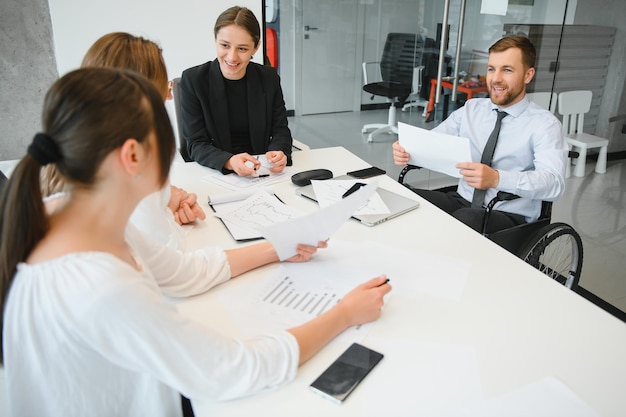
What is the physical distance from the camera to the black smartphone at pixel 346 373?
0.85 metres

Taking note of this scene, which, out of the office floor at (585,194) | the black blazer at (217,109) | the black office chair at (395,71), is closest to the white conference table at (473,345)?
the black blazer at (217,109)

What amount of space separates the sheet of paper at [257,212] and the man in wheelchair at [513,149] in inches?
26.8

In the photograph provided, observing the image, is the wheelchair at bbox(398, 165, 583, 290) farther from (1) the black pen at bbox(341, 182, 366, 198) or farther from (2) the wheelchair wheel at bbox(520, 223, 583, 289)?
(1) the black pen at bbox(341, 182, 366, 198)

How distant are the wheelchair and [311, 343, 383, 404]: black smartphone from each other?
107 cm

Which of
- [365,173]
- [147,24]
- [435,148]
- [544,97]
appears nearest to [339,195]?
[365,173]

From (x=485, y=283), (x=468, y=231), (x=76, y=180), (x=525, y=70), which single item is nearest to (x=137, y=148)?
(x=76, y=180)

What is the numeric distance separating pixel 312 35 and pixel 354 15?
16.9 inches

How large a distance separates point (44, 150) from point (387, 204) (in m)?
1.13

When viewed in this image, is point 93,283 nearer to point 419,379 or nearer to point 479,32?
point 419,379

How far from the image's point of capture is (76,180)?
74 centimetres

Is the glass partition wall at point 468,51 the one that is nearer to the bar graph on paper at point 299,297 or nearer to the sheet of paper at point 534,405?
the bar graph on paper at point 299,297

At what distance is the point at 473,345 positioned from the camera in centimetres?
98

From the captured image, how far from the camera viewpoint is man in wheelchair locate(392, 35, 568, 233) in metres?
1.91

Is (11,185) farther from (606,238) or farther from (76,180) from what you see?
(606,238)
